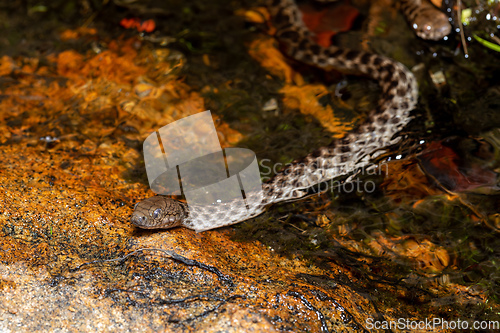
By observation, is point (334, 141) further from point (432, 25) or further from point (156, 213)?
point (432, 25)

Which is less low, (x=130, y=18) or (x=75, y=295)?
(x=130, y=18)

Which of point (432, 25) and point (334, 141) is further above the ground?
point (432, 25)

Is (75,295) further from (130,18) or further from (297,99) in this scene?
(130,18)

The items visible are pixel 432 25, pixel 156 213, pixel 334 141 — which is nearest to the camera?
pixel 156 213

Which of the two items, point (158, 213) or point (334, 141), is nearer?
point (158, 213)

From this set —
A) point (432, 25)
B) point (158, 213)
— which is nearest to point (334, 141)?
A: point (158, 213)

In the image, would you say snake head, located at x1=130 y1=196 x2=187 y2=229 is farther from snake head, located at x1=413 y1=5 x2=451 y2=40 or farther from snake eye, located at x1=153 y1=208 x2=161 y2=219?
snake head, located at x1=413 y1=5 x2=451 y2=40

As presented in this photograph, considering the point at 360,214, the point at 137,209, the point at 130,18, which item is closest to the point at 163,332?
the point at 137,209
